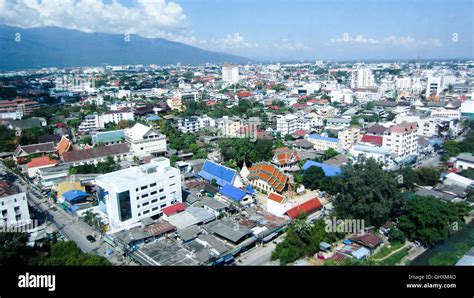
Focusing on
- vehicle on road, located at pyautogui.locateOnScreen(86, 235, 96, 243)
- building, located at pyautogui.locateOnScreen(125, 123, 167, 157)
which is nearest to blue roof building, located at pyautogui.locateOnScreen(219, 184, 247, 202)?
vehicle on road, located at pyautogui.locateOnScreen(86, 235, 96, 243)

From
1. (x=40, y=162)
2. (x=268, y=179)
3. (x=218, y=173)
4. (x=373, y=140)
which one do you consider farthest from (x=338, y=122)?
(x=40, y=162)

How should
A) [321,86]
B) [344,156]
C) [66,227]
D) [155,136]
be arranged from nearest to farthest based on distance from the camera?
1. [66,227]
2. [344,156]
3. [155,136]
4. [321,86]

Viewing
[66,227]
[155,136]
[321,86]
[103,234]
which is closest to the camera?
[103,234]

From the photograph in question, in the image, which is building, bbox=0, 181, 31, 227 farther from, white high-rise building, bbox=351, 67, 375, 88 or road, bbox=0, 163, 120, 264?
white high-rise building, bbox=351, 67, 375, 88

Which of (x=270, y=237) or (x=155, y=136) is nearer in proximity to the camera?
(x=270, y=237)
